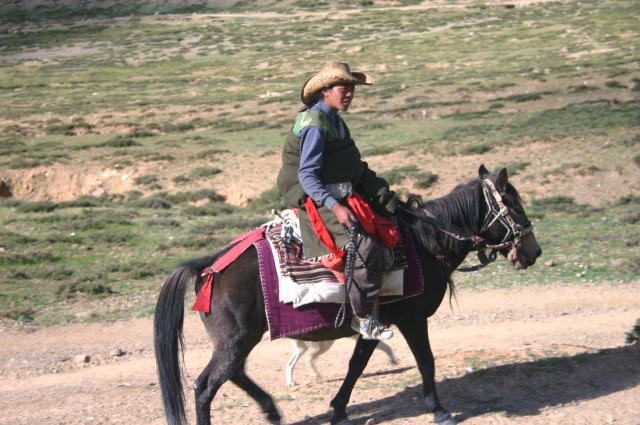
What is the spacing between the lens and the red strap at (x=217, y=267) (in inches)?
260

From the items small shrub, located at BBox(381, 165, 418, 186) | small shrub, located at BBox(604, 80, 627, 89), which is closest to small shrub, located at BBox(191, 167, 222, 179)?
small shrub, located at BBox(381, 165, 418, 186)

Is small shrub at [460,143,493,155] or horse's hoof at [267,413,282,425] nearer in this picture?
horse's hoof at [267,413,282,425]

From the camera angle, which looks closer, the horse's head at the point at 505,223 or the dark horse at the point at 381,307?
the dark horse at the point at 381,307

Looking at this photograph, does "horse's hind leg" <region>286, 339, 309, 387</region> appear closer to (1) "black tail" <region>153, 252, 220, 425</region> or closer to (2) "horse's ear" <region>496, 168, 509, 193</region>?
(1) "black tail" <region>153, 252, 220, 425</region>

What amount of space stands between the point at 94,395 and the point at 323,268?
10.5 feet

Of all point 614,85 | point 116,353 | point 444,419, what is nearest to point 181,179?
point 116,353

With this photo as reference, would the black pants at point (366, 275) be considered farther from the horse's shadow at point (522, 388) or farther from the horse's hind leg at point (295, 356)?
the horse's hind leg at point (295, 356)

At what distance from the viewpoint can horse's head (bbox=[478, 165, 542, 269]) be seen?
722 centimetres

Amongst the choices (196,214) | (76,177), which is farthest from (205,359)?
(76,177)

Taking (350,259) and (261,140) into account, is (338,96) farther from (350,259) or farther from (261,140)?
(261,140)

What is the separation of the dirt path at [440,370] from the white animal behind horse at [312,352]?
0.35 ft

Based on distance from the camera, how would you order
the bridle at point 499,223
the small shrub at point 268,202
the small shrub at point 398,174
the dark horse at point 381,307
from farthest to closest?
the small shrub at point 398,174 < the small shrub at point 268,202 < the bridle at point 499,223 < the dark horse at point 381,307

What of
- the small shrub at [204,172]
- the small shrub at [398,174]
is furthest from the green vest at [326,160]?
the small shrub at [204,172]

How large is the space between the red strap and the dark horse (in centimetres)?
4
